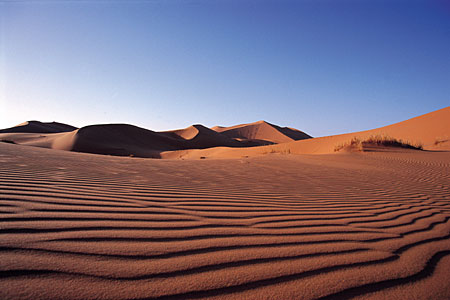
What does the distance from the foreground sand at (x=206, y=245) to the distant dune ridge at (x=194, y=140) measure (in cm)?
1041

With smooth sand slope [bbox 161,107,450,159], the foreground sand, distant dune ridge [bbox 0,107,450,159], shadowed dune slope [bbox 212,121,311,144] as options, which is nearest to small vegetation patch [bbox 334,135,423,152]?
distant dune ridge [bbox 0,107,450,159]

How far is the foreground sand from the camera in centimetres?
109

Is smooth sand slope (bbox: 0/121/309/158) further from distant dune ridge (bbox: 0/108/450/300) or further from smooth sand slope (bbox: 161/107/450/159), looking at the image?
distant dune ridge (bbox: 0/108/450/300)

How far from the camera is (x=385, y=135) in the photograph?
12.1m

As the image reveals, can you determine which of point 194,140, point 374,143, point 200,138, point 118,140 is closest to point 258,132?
point 200,138

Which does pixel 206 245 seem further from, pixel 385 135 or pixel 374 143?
pixel 385 135

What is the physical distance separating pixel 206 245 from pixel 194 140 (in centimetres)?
3391

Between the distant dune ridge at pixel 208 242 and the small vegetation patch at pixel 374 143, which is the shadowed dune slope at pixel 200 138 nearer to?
the small vegetation patch at pixel 374 143

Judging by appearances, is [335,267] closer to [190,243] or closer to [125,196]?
[190,243]

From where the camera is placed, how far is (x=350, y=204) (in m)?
2.99

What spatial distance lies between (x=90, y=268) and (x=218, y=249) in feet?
2.15

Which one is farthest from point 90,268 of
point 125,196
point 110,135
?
point 110,135

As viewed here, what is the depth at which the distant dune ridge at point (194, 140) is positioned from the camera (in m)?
15.4

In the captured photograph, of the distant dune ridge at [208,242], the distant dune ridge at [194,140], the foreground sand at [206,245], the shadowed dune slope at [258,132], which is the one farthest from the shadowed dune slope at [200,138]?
the foreground sand at [206,245]
